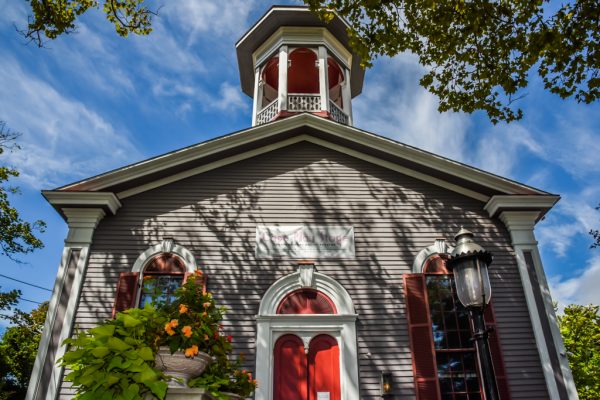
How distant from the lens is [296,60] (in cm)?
1468

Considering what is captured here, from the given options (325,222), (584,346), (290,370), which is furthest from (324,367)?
(584,346)

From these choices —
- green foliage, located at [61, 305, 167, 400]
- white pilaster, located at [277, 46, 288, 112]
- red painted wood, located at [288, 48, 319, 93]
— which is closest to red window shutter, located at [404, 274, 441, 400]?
green foliage, located at [61, 305, 167, 400]

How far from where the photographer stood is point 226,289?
28.6 ft

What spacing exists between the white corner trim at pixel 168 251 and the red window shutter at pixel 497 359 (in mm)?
5613

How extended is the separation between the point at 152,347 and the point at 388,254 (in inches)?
242

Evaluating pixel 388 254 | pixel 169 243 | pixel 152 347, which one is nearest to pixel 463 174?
pixel 388 254

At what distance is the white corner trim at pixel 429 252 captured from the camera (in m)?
9.03

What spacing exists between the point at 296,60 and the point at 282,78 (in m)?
2.22

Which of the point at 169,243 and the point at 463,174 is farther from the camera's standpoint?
the point at 463,174

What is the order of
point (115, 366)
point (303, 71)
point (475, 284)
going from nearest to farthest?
1. point (115, 366)
2. point (475, 284)
3. point (303, 71)

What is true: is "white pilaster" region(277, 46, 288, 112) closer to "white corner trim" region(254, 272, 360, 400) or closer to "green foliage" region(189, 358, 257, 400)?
"white corner trim" region(254, 272, 360, 400)

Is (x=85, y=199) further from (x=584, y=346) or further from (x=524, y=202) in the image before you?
(x=584, y=346)

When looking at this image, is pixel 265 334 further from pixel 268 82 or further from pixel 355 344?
pixel 268 82

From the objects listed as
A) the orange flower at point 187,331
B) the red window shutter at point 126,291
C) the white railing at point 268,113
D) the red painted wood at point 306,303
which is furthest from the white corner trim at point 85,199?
the orange flower at point 187,331
